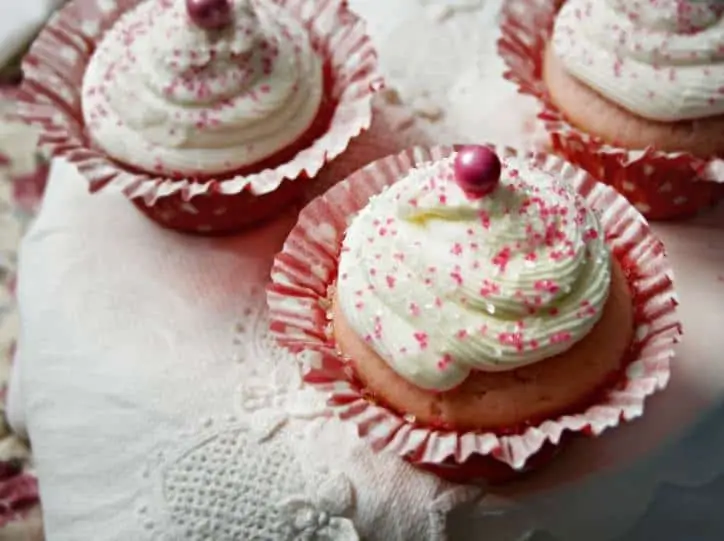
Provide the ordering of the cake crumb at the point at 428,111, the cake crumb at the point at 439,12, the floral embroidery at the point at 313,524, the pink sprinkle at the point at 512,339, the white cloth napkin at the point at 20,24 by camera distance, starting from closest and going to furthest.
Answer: the pink sprinkle at the point at 512,339 < the floral embroidery at the point at 313,524 < the cake crumb at the point at 428,111 < the cake crumb at the point at 439,12 < the white cloth napkin at the point at 20,24

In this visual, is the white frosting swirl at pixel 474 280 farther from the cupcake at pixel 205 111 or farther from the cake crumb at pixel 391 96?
the cake crumb at pixel 391 96

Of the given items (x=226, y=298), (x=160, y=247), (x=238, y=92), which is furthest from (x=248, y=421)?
(x=238, y=92)

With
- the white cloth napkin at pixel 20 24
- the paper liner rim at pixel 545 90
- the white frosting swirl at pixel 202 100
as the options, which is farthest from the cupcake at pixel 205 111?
the white cloth napkin at pixel 20 24

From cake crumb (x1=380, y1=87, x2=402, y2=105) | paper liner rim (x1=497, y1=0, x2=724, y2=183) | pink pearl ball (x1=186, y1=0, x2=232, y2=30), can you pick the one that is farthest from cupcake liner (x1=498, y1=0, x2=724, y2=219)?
pink pearl ball (x1=186, y1=0, x2=232, y2=30)

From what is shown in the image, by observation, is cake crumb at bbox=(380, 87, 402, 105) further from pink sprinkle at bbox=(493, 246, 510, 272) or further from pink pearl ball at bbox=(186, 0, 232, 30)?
pink sprinkle at bbox=(493, 246, 510, 272)

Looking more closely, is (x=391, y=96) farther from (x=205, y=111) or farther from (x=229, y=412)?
(x=229, y=412)
